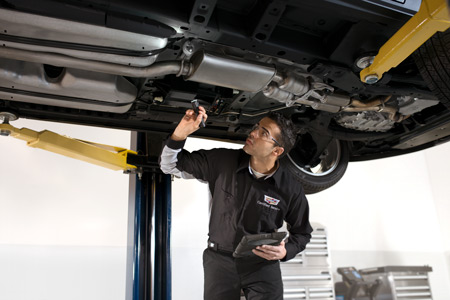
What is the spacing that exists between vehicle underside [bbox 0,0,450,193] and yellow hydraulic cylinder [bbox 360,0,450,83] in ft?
0.28

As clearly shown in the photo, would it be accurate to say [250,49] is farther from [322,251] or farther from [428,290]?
[428,290]

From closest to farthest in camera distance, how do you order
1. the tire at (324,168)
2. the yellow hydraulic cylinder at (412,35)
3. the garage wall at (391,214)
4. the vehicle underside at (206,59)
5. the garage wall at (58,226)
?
1. the yellow hydraulic cylinder at (412,35)
2. the vehicle underside at (206,59)
3. the tire at (324,168)
4. the garage wall at (58,226)
5. the garage wall at (391,214)

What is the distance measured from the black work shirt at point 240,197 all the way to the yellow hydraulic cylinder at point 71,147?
1.93 feet

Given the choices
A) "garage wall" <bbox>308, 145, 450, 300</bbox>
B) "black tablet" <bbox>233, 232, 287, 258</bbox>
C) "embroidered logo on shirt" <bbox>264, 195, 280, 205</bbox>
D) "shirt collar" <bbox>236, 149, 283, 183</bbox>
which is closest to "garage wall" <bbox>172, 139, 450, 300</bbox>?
"garage wall" <bbox>308, 145, 450, 300</bbox>

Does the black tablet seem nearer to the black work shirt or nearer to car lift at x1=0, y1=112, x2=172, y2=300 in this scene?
the black work shirt

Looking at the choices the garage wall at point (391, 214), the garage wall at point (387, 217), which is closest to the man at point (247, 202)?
the garage wall at point (391, 214)

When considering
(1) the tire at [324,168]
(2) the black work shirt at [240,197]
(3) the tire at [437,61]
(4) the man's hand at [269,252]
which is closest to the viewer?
(3) the tire at [437,61]

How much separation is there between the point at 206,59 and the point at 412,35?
76 cm

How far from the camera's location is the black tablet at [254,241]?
1.85 m

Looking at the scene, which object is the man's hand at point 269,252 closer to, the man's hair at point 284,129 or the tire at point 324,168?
the man's hair at point 284,129

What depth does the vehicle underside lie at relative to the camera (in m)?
1.41

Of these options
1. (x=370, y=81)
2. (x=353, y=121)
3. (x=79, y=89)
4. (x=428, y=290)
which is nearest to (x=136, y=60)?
(x=79, y=89)

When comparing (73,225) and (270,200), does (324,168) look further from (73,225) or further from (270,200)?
(73,225)

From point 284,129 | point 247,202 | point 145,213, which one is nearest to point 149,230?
point 145,213
